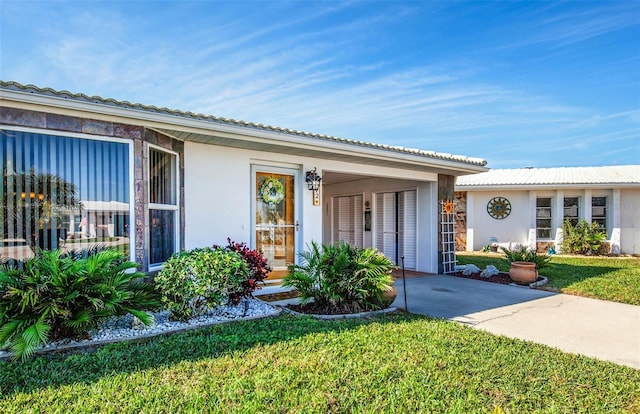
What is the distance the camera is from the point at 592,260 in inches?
516

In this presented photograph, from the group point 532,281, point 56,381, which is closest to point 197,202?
point 56,381

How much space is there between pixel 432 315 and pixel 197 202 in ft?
14.6

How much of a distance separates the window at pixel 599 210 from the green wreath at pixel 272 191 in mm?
14999

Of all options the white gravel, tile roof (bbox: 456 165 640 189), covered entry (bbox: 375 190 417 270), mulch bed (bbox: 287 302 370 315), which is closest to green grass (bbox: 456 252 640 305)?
covered entry (bbox: 375 190 417 270)

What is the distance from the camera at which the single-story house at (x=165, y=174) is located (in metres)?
4.49

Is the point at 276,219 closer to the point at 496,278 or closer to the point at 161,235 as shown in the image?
the point at 161,235

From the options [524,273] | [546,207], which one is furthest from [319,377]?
[546,207]

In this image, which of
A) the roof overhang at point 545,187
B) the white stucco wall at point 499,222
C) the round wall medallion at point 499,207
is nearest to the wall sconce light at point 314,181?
A: the roof overhang at point 545,187

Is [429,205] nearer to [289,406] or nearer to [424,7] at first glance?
[424,7]

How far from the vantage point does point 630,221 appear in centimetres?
1519

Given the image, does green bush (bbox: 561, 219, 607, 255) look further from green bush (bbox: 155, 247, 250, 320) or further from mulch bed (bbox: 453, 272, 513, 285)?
green bush (bbox: 155, 247, 250, 320)

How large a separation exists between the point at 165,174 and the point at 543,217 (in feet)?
53.3

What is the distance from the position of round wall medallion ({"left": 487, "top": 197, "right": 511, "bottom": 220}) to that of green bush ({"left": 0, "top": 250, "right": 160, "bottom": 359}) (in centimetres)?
1588

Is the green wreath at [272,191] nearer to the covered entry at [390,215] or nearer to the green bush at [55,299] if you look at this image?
the covered entry at [390,215]
